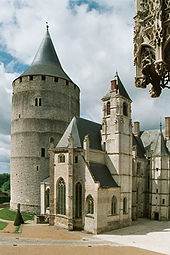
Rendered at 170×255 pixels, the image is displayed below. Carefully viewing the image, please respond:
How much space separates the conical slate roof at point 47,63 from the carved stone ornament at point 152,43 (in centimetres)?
3418

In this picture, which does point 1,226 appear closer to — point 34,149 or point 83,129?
point 34,149

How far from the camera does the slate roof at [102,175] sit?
2699 centimetres

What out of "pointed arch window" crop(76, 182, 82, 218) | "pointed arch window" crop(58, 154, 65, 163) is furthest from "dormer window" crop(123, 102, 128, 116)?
"pointed arch window" crop(76, 182, 82, 218)

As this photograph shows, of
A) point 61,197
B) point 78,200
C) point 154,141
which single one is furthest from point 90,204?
point 154,141

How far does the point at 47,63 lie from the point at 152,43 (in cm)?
3727

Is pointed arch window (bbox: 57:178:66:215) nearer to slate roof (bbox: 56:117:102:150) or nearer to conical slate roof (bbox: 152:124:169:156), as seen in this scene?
slate roof (bbox: 56:117:102:150)

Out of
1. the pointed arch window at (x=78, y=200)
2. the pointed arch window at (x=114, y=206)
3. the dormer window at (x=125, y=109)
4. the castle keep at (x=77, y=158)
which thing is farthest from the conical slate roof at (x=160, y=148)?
the pointed arch window at (x=78, y=200)

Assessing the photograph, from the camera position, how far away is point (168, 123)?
132 feet

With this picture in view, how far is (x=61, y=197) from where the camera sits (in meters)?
27.8

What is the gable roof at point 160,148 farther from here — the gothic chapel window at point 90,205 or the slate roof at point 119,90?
the gothic chapel window at point 90,205

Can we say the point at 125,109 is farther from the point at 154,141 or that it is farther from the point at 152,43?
the point at 152,43

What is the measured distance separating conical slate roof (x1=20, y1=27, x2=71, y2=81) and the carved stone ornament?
34.2m

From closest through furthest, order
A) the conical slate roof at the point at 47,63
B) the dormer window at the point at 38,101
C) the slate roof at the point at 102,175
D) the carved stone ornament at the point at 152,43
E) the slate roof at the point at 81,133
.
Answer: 1. the carved stone ornament at the point at 152,43
2. the slate roof at the point at 102,175
3. the slate roof at the point at 81,133
4. the dormer window at the point at 38,101
5. the conical slate roof at the point at 47,63

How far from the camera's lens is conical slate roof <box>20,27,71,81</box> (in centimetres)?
3891
